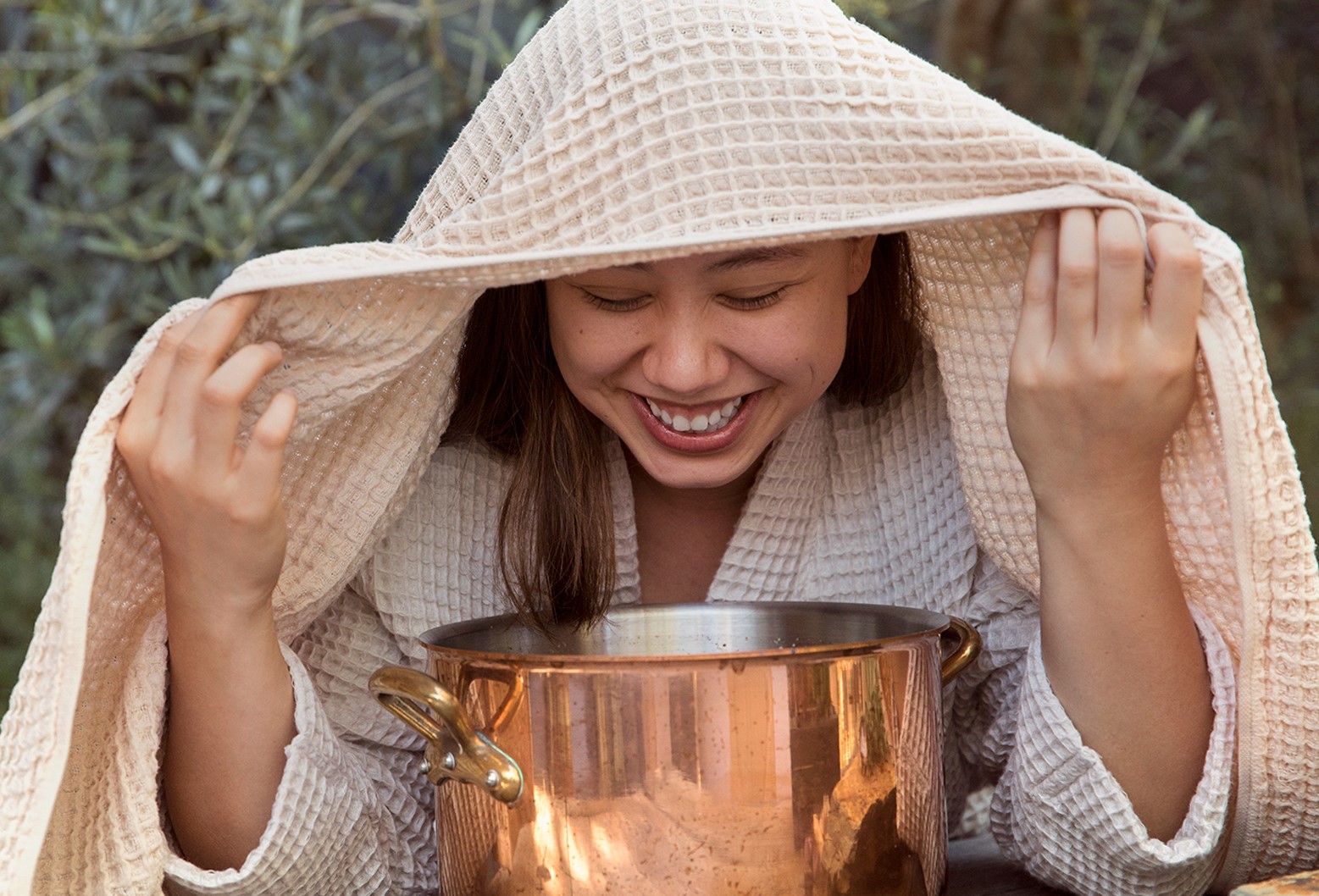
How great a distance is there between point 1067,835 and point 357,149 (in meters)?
1.43

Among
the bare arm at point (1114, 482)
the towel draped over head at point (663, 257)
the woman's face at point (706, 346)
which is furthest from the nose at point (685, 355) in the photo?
the bare arm at point (1114, 482)

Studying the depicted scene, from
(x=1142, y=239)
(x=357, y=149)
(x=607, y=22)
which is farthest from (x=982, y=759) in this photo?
(x=357, y=149)

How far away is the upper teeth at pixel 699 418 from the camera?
3.42 ft

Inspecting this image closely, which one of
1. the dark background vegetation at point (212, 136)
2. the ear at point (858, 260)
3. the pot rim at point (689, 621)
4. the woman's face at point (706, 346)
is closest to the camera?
the pot rim at point (689, 621)

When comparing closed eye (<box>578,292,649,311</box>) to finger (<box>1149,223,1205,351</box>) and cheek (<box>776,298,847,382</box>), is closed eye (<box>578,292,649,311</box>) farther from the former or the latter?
finger (<box>1149,223,1205,351</box>)

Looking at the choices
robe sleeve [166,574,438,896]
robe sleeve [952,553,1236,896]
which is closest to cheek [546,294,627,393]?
robe sleeve [166,574,438,896]

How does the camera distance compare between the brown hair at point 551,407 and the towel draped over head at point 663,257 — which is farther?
the brown hair at point 551,407

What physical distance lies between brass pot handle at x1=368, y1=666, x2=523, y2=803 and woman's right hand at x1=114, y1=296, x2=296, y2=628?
0.38 ft

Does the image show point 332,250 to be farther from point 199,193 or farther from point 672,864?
point 199,193

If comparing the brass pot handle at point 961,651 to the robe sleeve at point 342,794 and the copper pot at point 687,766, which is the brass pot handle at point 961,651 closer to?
the copper pot at point 687,766

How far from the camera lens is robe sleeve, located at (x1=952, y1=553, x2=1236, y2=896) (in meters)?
0.85

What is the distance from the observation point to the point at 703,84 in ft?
2.93

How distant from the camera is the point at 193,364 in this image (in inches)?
31.6

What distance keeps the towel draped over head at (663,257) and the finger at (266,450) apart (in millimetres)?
Answer: 70
